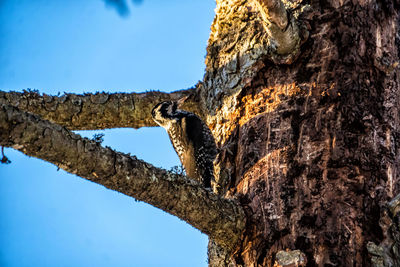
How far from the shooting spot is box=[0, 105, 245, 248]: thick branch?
1402 millimetres

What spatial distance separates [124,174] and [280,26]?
82 centimetres

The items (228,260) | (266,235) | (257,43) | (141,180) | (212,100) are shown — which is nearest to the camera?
(141,180)

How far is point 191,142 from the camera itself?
3.68 meters

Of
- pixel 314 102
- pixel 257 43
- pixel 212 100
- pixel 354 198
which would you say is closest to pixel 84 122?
pixel 212 100

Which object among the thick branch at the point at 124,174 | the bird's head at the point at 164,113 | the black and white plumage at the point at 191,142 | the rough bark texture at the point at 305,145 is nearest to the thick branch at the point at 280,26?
the rough bark texture at the point at 305,145

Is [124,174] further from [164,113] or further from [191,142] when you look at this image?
[191,142]

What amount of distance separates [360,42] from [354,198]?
66 centimetres

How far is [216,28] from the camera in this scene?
2596 mm

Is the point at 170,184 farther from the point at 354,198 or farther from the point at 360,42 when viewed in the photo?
the point at 360,42

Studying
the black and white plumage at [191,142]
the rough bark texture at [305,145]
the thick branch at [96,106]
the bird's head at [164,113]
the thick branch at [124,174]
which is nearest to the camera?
the thick branch at [124,174]

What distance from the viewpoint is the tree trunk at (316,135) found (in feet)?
5.64

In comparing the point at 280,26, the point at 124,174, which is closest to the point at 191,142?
the point at 280,26

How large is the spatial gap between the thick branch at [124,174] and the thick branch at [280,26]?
65 cm

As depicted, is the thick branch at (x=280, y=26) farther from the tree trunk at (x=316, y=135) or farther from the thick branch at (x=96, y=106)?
the thick branch at (x=96, y=106)
